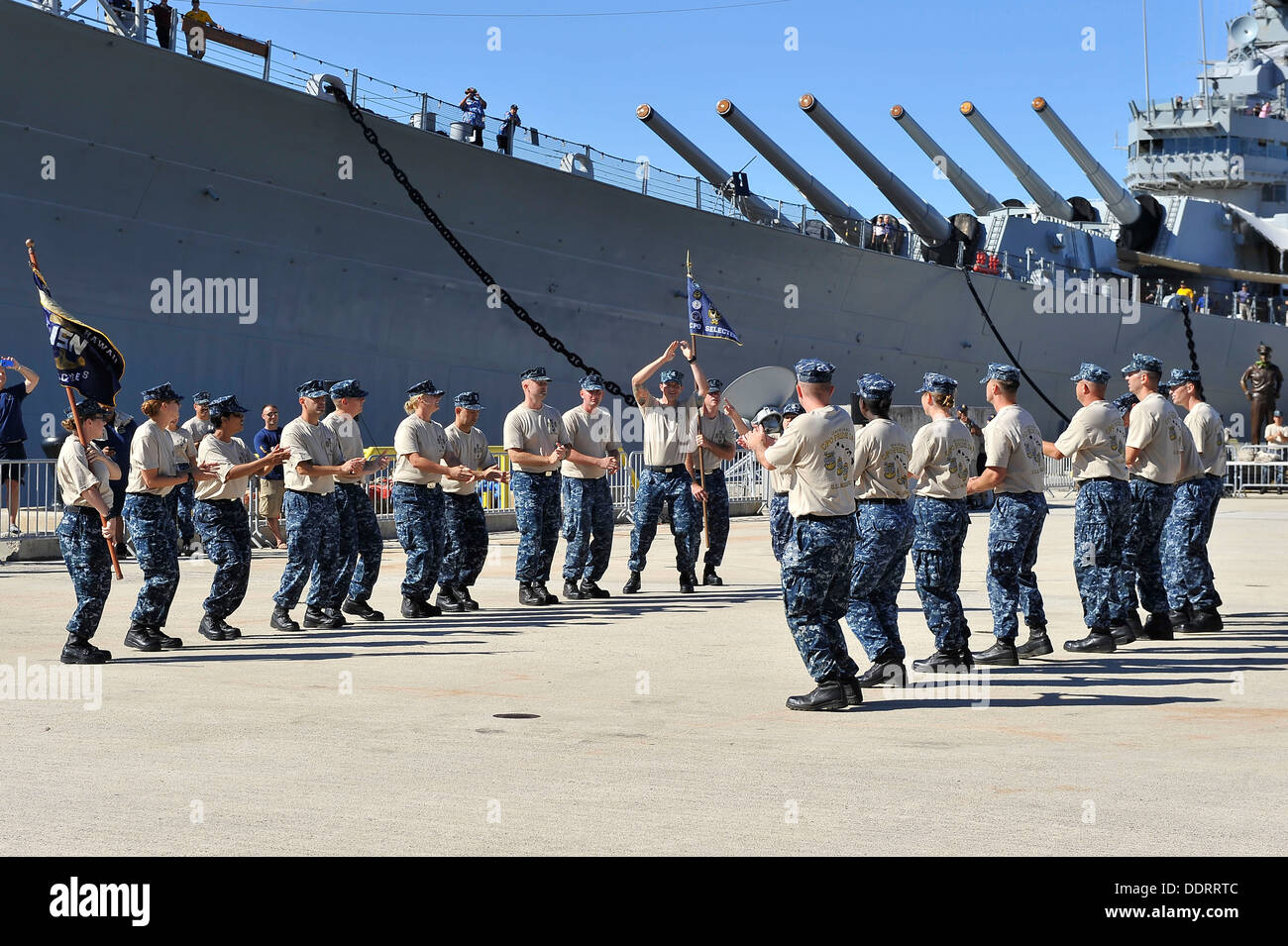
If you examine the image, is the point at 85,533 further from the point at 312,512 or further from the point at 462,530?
the point at 462,530

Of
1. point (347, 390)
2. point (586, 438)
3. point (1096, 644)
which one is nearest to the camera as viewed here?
point (1096, 644)

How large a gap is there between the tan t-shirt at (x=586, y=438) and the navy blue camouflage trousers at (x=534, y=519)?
22 centimetres

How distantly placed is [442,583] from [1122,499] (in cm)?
494

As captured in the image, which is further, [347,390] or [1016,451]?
[347,390]

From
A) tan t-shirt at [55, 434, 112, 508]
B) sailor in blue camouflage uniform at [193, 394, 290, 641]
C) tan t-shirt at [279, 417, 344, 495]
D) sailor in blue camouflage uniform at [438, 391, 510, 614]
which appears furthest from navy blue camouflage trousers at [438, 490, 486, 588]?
tan t-shirt at [55, 434, 112, 508]

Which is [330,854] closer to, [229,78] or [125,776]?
[125,776]

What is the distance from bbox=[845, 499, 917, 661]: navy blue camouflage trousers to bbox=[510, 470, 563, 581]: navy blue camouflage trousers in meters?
4.28

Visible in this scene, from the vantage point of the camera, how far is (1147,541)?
910 centimetres

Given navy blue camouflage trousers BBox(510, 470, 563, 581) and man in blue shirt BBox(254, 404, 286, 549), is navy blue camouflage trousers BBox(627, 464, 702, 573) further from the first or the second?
man in blue shirt BBox(254, 404, 286, 549)

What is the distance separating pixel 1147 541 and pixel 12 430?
11.4 metres

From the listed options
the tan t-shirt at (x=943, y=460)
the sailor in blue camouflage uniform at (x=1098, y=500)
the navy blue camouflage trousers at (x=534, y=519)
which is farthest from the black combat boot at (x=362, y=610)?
the sailor in blue camouflage uniform at (x=1098, y=500)

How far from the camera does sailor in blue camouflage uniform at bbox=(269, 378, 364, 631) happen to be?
932 cm

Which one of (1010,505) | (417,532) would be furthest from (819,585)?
(417,532)
